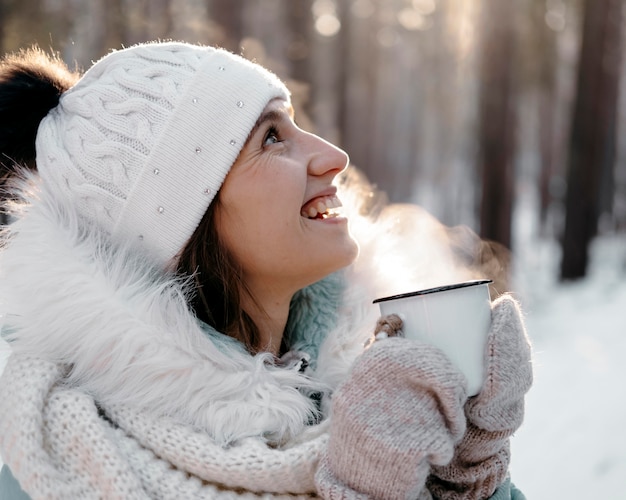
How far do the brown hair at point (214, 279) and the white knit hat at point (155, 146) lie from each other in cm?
7

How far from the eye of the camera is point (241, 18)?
7.24 metres

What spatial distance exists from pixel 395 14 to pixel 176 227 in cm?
2548

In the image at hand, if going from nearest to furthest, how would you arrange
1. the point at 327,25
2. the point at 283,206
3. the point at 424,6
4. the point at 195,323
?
the point at 195,323 → the point at 283,206 → the point at 327,25 → the point at 424,6

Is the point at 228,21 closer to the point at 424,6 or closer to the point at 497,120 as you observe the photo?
the point at 497,120

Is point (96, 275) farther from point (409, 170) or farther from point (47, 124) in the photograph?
point (409, 170)

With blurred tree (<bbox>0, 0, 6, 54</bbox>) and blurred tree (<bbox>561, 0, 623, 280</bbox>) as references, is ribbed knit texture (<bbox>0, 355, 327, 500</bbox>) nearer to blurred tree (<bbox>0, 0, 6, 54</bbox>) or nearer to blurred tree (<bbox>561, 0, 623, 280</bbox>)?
blurred tree (<bbox>0, 0, 6, 54</bbox>)

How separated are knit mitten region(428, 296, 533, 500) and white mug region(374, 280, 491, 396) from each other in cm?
3

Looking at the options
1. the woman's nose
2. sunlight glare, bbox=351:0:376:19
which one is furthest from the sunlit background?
the woman's nose

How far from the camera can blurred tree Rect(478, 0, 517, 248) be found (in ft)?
31.0

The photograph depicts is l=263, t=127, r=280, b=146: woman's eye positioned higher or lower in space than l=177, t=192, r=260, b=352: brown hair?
higher

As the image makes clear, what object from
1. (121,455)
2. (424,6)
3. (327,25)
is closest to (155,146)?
(121,455)

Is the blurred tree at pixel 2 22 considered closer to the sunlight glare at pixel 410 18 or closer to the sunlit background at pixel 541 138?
the sunlit background at pixel 541 138

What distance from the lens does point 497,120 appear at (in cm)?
978

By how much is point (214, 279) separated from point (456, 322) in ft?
2.79
